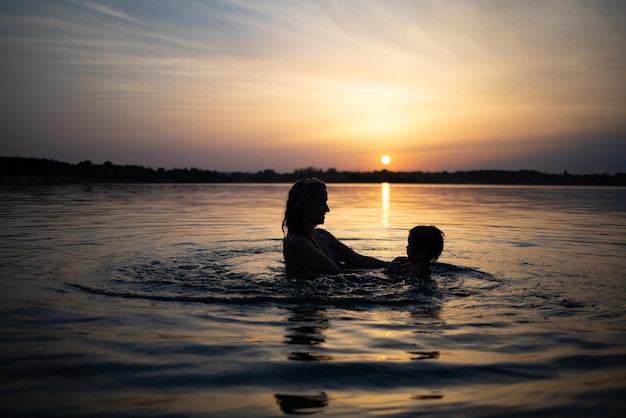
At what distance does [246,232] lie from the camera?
1478cm

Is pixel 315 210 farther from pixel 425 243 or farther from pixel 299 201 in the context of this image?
pixel 425 243

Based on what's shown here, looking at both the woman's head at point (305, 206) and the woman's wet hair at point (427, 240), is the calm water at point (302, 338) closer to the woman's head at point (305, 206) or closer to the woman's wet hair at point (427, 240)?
the woman's wet hair at point (427, 240)

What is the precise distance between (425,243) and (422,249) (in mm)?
133

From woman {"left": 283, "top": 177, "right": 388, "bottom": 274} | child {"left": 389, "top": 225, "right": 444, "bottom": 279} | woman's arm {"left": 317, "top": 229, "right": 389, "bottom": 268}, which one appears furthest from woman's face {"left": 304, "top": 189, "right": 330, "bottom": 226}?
child {"left": 389, "top": 225, "right": 444, "bottom": 279}

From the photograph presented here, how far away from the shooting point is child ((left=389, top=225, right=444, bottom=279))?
7.47 meters

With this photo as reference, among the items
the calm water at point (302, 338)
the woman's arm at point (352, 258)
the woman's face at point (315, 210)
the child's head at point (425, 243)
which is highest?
the woman's face at point (315, 210)

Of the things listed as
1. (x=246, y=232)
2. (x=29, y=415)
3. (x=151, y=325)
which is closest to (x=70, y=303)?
(x=151, y=325)

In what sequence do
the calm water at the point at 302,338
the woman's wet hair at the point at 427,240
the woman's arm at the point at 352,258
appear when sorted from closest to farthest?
1. the calm water at the point at 302,338
2. the woman's wet hair at the point at 427,240
3. the woman's arm at the point at 352,258

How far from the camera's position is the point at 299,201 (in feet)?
24.6

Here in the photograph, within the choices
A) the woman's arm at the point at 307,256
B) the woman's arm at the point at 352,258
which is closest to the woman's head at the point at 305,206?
the woman's arm at the point at 307,256

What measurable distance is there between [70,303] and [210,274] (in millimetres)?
2447

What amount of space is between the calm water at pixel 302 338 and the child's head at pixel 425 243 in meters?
0.45

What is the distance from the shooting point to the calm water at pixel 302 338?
3359mm

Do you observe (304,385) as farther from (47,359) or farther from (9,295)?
(9,295)
